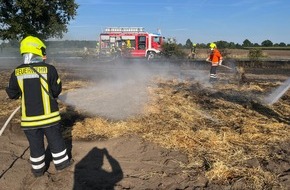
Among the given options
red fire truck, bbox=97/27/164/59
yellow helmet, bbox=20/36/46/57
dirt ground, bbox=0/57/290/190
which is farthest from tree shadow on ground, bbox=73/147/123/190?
red fire truck, bbox=97/27/164/59

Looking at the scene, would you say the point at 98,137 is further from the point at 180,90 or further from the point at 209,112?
the point at 180,90

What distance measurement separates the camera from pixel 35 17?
17266mm

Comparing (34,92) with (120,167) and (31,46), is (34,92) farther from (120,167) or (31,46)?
(120,167)

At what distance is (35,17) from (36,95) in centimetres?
1402

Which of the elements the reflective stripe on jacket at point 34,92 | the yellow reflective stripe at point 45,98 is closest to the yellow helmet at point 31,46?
the reflective stripe on jacket at point 34,92

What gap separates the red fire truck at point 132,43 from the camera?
29.9 metres

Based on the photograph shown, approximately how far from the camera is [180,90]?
12000 millimetres

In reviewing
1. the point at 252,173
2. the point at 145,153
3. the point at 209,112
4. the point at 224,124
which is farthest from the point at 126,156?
the point at 209,112

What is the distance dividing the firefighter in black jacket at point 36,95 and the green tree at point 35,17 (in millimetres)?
12964

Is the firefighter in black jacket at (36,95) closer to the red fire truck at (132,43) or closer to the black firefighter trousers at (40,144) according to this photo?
the black firefighter trousers at (40,144)

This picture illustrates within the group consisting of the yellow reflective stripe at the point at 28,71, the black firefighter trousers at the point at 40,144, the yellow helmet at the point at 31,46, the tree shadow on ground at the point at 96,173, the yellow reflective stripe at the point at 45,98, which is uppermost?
the yellow helmet at the point at 31,46

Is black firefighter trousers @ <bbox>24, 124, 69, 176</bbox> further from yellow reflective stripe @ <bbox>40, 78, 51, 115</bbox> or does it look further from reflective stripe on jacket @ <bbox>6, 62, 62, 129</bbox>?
yellow reflective stripe @ <bbox>40, 78, 51, 115</bbox>

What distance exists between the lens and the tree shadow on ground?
4426mm

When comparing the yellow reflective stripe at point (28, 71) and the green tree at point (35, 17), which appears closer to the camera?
the yellow reflective stripe at point (28, 71)
